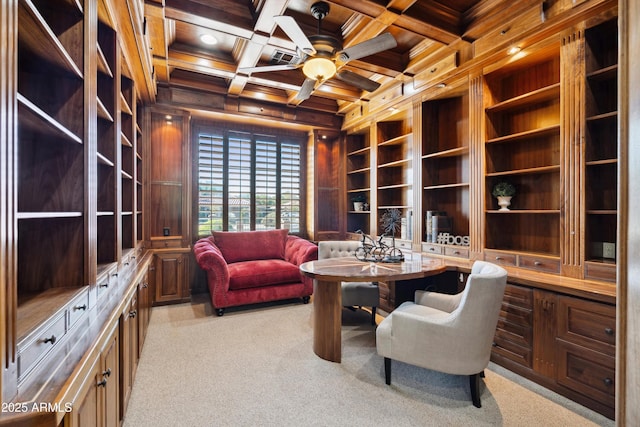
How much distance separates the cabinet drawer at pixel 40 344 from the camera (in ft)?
2.98

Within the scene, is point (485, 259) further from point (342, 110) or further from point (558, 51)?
point (342, 110)

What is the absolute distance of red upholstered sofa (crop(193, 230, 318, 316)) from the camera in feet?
12.3

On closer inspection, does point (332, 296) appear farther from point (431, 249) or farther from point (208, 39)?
point (208, 39)

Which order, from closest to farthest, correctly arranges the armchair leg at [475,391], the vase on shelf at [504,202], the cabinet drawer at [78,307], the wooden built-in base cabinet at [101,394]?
the wooden built-in base cabinet at [101,394]
the cabinet drawer at [78,307]
the armchair leg at [475,391]
the vase on shelf at [504,202]

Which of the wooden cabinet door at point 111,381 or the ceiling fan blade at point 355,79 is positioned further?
the ceiling fan blade at point 355,79

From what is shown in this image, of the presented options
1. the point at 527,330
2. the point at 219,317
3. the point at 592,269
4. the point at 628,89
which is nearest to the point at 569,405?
the point at 527,330

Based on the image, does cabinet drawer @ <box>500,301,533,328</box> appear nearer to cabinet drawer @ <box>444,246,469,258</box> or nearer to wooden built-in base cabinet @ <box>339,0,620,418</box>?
wooden built-in base cabinet @ <box>339,0,620,418</box>

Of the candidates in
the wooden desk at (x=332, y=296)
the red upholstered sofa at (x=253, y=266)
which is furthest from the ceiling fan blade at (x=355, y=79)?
the red upholstered sofa at (x=253, y=266)

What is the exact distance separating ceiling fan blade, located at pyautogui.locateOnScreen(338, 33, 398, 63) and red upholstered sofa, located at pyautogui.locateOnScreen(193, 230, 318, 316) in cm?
243

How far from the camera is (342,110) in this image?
514 centimetres

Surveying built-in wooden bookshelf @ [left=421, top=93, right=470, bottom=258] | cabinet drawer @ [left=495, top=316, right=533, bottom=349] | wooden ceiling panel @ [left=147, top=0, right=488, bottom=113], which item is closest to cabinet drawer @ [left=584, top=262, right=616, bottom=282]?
cabinet drawer @ [left=495, top=316, right=533, bottom=349]

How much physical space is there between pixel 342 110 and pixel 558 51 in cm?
309

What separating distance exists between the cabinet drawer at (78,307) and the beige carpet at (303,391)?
0.91 metres

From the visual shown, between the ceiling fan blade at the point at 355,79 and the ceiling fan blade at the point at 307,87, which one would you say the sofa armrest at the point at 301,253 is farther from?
the ceiling fan blade at the point at 355,79
